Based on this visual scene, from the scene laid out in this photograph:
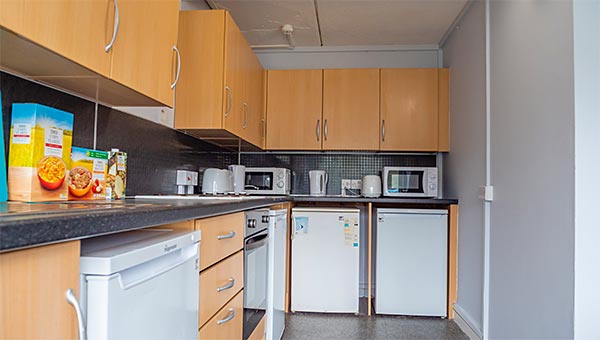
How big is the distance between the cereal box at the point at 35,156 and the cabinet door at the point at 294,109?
225 centimetres

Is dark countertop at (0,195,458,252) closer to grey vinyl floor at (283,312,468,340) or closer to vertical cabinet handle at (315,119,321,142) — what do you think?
grey vinyl floor at (283,312,468,340)

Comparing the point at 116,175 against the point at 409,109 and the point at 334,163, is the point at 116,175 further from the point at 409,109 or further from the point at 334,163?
the point at 409,109

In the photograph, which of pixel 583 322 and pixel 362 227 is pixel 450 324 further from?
pixel 583 322

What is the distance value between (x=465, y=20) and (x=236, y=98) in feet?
6.02

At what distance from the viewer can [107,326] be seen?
2.20 ft

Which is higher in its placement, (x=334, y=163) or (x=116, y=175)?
(x=334, y=163)

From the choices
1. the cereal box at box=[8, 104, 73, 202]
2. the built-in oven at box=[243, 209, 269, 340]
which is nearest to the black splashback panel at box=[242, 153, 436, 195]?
the built-in oven at box=[243, 209, 269, 340]

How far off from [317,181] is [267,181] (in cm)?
46

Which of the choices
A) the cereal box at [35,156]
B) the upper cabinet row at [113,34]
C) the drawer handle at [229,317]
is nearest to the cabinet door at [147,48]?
the upper cabinet row at [113,34]

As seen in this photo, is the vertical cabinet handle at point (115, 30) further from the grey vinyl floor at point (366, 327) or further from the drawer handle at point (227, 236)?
the grey vinyl floor at point (366, 327)

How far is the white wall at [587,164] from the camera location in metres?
1.39

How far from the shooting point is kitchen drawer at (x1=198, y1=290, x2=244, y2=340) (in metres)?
1.25

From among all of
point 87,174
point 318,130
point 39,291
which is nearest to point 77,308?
point 39,291

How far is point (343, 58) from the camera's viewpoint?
3.79 metres
